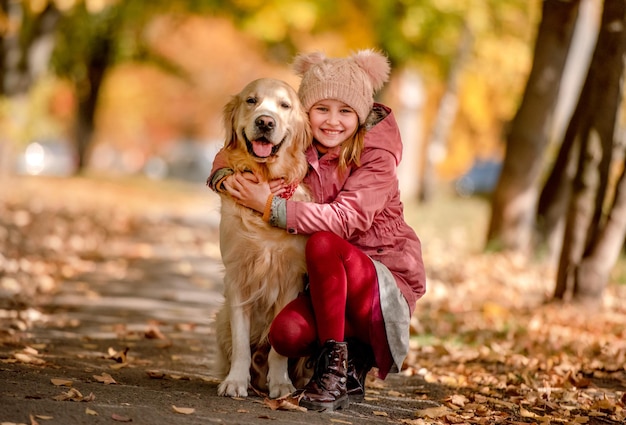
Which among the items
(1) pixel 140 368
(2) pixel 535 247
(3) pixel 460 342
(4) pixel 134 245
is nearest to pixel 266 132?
(1) pixel 140 368

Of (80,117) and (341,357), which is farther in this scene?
(80,117)

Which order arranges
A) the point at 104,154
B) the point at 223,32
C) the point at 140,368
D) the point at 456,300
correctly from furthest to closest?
the point at 104,154, the point at 223,32, the point at 456,300, the point at 140,368

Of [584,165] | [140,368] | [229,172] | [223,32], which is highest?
[223,32]

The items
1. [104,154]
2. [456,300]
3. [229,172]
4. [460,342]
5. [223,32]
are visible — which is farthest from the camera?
[104,154]

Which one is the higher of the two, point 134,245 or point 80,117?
point 80,117

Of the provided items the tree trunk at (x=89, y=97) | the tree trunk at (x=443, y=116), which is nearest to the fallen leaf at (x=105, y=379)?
the tree trunk at (x=443, y=116)

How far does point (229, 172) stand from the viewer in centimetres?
464

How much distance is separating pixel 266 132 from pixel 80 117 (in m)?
26.8

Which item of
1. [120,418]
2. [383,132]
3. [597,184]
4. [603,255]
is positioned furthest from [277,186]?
[597,184]

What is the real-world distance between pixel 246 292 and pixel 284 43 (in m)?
25.1

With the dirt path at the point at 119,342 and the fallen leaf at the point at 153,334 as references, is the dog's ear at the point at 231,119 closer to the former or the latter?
the dirt path at the point at 119,342

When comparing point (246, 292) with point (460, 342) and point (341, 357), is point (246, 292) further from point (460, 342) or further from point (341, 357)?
point (460, 342)

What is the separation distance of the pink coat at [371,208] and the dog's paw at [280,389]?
0.75 m

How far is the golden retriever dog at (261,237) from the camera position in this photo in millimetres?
4531
